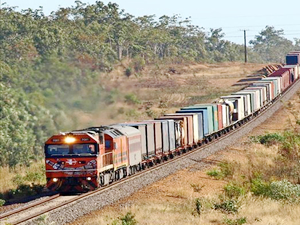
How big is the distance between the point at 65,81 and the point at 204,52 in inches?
4336

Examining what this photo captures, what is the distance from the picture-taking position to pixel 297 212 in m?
20.1

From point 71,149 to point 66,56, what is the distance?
136 ft

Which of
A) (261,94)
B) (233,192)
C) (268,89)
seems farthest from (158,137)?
(268,89)

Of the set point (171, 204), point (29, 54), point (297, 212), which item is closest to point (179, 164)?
point (171, 204)

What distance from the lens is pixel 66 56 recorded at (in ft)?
223

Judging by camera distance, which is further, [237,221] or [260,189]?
[260,189]

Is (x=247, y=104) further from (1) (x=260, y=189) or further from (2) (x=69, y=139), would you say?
(1) (x=260, y=189)

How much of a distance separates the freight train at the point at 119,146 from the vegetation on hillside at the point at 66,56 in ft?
29.4

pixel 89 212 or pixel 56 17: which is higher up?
pixel 56 17

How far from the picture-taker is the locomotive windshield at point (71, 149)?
27.3m

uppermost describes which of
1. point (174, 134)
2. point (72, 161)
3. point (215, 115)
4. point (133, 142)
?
point (133, 142)

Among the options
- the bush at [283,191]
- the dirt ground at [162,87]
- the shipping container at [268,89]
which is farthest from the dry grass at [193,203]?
the shipping container at [268,89]

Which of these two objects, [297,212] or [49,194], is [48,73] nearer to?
[49,194]

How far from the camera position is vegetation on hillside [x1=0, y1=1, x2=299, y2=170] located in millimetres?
50438
